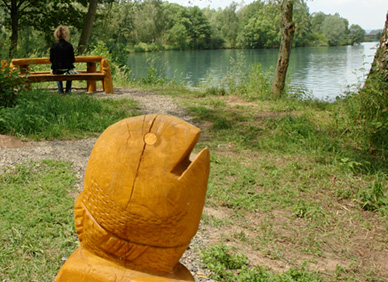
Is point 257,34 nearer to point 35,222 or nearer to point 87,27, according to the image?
point 87,27

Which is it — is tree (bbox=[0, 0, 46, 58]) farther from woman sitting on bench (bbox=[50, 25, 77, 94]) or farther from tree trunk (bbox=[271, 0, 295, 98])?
tree trunk (bbox=[271, 0, 295, 98])

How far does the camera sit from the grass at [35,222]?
2615 millimetres

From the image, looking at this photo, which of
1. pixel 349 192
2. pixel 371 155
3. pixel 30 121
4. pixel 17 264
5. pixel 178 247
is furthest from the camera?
pixel 30 121

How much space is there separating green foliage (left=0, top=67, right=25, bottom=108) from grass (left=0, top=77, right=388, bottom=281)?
1.22 metres

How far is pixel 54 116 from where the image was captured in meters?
6.33

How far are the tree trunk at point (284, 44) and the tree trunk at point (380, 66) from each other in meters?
3.86

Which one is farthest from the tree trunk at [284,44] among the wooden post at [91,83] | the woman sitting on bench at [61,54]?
the woman sitting on bench at [61,54]

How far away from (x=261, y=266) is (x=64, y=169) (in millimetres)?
2760

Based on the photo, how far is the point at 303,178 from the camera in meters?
4.58

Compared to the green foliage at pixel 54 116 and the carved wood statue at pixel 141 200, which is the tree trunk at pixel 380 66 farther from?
the carved wood statue at pixel 141 200

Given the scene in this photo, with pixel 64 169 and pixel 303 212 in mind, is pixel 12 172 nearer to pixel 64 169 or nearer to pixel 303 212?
pixel 64 169

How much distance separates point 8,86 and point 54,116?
3.38ft

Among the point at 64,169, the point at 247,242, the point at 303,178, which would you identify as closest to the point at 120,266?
the point at 247,242

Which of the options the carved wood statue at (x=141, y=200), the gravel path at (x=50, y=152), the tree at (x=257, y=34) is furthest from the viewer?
the tree at (x=257, y=34)
